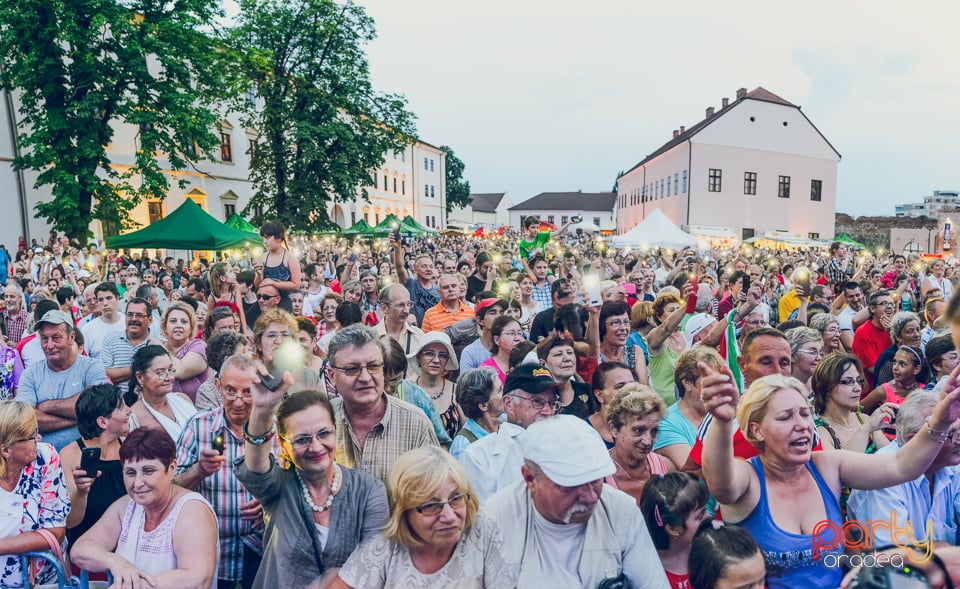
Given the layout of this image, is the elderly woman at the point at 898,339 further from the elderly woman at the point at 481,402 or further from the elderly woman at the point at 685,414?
the elderly woman at the point at 481,402

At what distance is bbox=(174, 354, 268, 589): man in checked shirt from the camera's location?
2.88 metres

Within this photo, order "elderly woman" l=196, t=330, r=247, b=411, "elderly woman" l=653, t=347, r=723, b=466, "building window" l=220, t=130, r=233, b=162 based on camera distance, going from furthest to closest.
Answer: "building window" l=220, t=130, r=233, b=162, "elderly woman" l=196, t=330, r=247, b=411, "elderly woman" l=653, t=347, r=723, b=466

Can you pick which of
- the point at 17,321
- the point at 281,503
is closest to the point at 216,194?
the point at 17,321

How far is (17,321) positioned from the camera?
7.43m

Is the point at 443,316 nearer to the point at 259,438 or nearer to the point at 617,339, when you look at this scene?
the point at 617,339

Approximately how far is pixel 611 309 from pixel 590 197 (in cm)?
11194

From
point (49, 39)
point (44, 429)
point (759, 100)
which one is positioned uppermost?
point (759, 100)

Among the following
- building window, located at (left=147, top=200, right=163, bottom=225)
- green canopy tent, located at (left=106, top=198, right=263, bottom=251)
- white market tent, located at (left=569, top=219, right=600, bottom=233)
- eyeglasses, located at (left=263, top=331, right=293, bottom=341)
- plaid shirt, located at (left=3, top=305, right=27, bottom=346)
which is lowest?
plaid shirt, located at (left=3, top=305, right=27, bottom=346)

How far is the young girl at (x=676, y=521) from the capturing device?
100.0 inches

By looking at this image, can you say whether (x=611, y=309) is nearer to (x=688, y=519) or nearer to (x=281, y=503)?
(x=688, y=519)

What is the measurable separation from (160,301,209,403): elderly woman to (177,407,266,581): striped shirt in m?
1.52

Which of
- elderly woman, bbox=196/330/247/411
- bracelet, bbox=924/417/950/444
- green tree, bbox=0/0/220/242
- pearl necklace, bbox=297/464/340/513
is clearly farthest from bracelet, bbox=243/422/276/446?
green tree, bbox=0/0/220/242

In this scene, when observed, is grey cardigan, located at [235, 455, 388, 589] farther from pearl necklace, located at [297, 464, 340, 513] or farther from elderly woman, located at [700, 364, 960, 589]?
elderly woman, located at [700, 364, 960, 589]

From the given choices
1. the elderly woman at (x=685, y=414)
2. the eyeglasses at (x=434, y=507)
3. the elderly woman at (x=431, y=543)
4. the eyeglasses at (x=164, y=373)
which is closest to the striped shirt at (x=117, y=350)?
the eyeglasses at (x=164, y=373)
